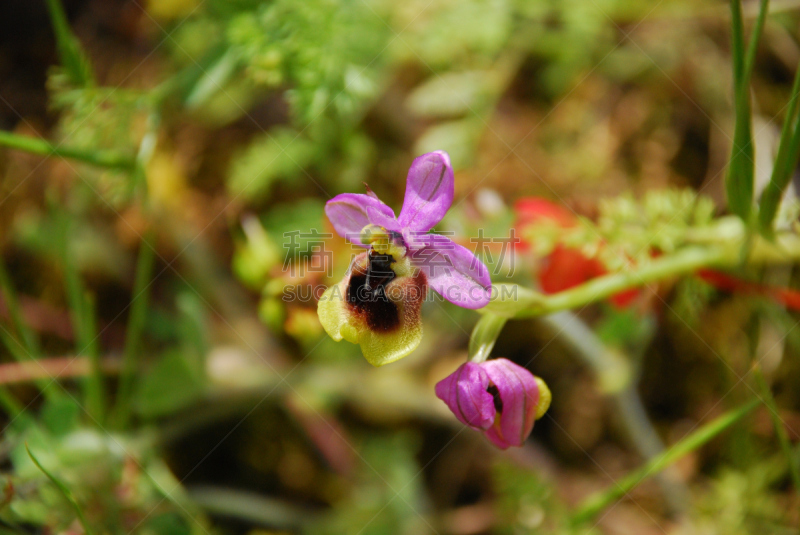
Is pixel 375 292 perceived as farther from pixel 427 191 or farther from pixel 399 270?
pixel 427 191

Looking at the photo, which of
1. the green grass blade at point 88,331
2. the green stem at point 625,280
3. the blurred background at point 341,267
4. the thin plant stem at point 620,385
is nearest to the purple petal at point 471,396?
the green stem at point 625,280

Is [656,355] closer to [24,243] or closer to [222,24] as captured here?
[222,24]

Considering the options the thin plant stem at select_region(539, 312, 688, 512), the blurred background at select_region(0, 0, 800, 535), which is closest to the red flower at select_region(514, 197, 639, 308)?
the blurred background at select_region(0, 0, 800, 535)

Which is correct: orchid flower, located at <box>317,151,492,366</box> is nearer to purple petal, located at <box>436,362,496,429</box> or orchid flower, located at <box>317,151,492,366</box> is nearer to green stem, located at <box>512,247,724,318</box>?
purple petal, located at <box>436,362,496,429</box>

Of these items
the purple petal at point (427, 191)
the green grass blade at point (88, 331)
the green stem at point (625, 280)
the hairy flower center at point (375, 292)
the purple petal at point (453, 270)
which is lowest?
the green grass blade at point (88, 331)

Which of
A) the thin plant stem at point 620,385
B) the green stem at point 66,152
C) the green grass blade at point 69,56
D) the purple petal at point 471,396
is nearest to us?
the purple petal at point 471,396

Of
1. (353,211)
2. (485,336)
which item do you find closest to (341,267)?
(353,211)

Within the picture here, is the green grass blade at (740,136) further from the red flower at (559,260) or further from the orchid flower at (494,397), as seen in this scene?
the orchid flower at (494,397)
